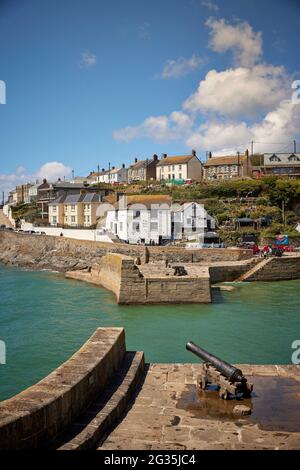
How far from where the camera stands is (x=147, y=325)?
19.3 meters

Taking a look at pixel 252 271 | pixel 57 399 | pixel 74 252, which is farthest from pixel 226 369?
pixel 74 252

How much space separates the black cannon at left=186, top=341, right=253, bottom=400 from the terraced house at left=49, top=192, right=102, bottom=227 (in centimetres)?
4594

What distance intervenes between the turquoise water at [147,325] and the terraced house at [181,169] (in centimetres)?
4682

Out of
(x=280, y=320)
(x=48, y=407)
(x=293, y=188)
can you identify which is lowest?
(x=280, y=320)

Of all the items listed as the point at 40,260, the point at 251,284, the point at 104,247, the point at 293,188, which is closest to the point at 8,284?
the point at 104,247

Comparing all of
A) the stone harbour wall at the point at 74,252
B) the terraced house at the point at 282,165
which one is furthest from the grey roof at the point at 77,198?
the terraced house at the point at 282,165

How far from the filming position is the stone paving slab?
694cm

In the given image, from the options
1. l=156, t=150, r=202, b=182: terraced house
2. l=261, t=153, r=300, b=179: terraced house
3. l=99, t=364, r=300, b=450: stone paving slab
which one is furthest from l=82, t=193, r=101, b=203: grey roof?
l=99, t=364, r=300, b=450: stone paving slab

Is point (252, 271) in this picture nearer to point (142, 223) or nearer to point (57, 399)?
point (142, 223)

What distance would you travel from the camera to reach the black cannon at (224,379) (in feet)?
28.9

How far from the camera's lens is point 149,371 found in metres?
10.4

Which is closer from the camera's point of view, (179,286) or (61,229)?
(179,286)

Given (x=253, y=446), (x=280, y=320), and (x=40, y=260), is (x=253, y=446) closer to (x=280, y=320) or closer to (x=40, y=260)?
(x=280, y=320)

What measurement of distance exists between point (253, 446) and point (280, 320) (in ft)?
46.6
